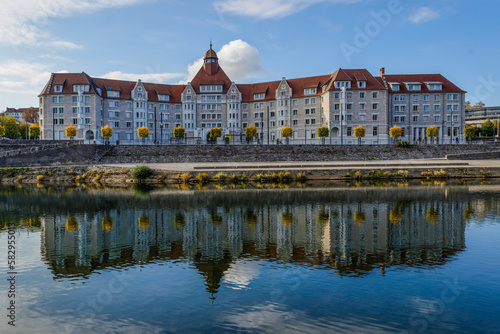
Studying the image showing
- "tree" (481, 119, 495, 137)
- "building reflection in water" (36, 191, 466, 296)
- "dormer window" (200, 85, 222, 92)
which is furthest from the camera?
"tree" (481, 119, 495, 137)

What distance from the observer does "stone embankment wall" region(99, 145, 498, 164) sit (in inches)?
2264

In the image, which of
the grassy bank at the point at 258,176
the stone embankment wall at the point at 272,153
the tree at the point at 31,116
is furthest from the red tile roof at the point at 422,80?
the tree at the point at 31,116

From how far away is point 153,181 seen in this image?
43031mm

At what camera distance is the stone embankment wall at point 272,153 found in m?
57.5

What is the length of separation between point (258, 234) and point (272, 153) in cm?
4118

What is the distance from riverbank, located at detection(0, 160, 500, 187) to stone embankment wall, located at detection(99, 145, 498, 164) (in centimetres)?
1030

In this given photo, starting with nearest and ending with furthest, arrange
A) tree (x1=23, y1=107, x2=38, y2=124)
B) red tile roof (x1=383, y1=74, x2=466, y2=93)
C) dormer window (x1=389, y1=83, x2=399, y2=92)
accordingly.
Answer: red tile roof (x1=383, y1=74, x2=466, y2=93) → dormer window (x1=389, y1=83, x2=399, y2=92) → tree (x1=23, y1=107, x2=38, y2=124)

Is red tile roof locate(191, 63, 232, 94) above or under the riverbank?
above

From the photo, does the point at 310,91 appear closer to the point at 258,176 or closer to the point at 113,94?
the point at 113,94

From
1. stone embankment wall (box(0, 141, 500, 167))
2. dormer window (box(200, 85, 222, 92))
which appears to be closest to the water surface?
stone embankment wall (box(0, 141, 500, 167))

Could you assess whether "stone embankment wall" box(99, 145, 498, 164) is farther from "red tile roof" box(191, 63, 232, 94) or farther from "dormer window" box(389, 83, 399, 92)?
"red tile roof" box(191, 63, 232, 94)

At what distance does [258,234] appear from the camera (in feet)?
59.0

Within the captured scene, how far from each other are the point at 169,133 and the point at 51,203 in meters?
59.4

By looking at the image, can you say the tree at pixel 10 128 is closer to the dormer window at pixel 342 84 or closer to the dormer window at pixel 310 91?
the dormer window at pixel 310 91
